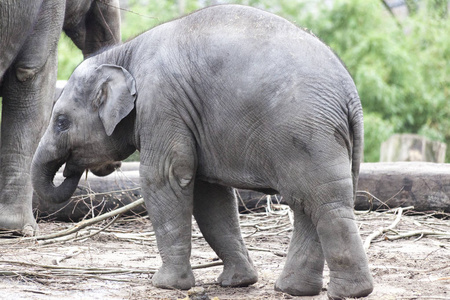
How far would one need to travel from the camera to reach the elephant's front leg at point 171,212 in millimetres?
4426

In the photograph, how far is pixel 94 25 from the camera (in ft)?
26.1

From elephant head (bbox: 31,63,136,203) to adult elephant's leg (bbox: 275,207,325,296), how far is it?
1.12 metres

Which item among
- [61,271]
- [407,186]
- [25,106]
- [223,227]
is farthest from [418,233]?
[25,106]

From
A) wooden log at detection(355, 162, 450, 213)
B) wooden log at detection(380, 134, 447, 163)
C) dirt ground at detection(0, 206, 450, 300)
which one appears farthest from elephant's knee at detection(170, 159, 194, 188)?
wooden log at detection(380, 134, 447, 163)

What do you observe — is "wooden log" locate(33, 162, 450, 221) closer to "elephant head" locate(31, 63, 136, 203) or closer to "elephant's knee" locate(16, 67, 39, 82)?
"elephant's knee" locate(16, 67, 39, 82)

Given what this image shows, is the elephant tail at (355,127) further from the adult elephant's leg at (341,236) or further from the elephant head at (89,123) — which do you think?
the elephant head at (89,123)

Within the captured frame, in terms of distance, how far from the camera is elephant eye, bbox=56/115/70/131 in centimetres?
477

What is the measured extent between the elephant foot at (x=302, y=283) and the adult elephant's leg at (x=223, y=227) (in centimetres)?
41

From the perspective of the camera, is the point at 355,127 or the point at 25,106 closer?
the point at 355,127

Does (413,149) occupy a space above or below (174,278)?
below

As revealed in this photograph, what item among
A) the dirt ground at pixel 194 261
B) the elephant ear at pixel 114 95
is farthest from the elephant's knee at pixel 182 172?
the dirt ground at pixel 194 261

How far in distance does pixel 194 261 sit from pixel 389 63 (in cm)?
1271

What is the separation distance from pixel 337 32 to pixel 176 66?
48.7ft

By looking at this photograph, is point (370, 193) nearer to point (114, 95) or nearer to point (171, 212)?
point (171, 212)
